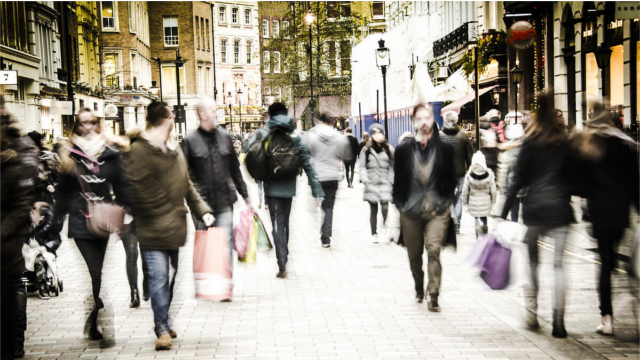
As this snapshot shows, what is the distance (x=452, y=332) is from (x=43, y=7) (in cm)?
3071

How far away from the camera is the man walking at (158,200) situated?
609 centimetres

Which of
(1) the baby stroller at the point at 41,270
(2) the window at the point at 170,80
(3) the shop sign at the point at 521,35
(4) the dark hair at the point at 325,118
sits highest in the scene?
(2) the window at the point at 170,80

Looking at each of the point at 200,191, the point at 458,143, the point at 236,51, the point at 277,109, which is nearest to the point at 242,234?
the point at 200,191

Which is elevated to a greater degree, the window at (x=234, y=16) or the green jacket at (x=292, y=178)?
the window at (x=234, y=16)

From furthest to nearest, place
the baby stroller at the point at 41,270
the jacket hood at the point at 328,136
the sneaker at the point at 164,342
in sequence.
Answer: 1. the jacket hood at the point at 328,136
2. the baby stroller at the point at 41,270
3. the sneaker at the point at 164,342

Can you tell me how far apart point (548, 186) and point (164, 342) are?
3.33 meters

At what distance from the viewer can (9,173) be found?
16.3 ft

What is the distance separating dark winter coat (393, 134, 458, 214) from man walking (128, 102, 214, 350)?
7.54 ft

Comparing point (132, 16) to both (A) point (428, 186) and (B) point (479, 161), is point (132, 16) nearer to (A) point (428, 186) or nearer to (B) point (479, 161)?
(B) point (479, 161)

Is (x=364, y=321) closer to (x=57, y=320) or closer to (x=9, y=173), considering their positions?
(x=57, y=320)

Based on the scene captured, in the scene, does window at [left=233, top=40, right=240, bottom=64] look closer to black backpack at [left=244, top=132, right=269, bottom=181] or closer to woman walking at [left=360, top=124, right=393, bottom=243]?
woman walking at [left=360, top=124, right=393, bottom=243]

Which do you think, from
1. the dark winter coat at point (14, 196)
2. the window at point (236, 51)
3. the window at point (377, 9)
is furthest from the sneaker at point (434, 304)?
the window at point (236, 51)

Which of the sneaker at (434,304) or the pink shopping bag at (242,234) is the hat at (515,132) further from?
the pink shopping bag at (242,234)

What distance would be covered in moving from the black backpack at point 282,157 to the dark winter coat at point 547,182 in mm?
3536
